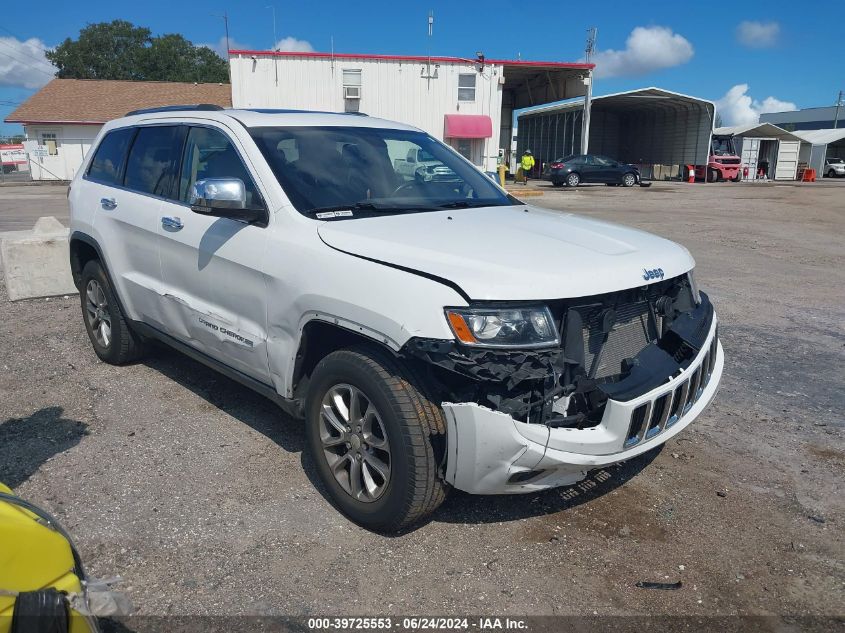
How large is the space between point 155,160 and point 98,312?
148cm

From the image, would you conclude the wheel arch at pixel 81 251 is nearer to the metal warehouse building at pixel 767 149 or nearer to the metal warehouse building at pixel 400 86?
the metal warehouse building at pixel 400 86

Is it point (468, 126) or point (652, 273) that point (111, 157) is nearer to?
point (652, 273)

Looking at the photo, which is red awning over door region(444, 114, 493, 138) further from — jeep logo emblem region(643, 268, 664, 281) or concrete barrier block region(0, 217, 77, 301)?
jeep logo emblem region(643, 268, 664, 281)

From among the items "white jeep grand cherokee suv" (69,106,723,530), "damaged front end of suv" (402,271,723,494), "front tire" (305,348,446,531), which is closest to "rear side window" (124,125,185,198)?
"white jeep grand cherokee suv" (69,106,723,530)

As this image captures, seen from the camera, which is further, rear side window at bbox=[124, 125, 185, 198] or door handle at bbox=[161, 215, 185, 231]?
rear side window at bbox=[124, 125, 185, 198]

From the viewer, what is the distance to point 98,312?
5.45 meters

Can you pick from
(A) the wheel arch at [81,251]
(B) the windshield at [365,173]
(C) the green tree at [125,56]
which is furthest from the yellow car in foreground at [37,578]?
(C) the green tree at [125,56]

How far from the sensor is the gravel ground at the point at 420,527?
2.84 metres

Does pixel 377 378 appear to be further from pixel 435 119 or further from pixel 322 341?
pixel 435 119

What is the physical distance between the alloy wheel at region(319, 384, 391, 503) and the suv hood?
67cm

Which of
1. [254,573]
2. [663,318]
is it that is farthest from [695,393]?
[254,573]

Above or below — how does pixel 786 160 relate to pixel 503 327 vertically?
above

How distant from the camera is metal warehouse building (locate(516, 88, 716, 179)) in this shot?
131 ft

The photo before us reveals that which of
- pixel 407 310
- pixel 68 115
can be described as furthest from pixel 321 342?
pixel 68 115
